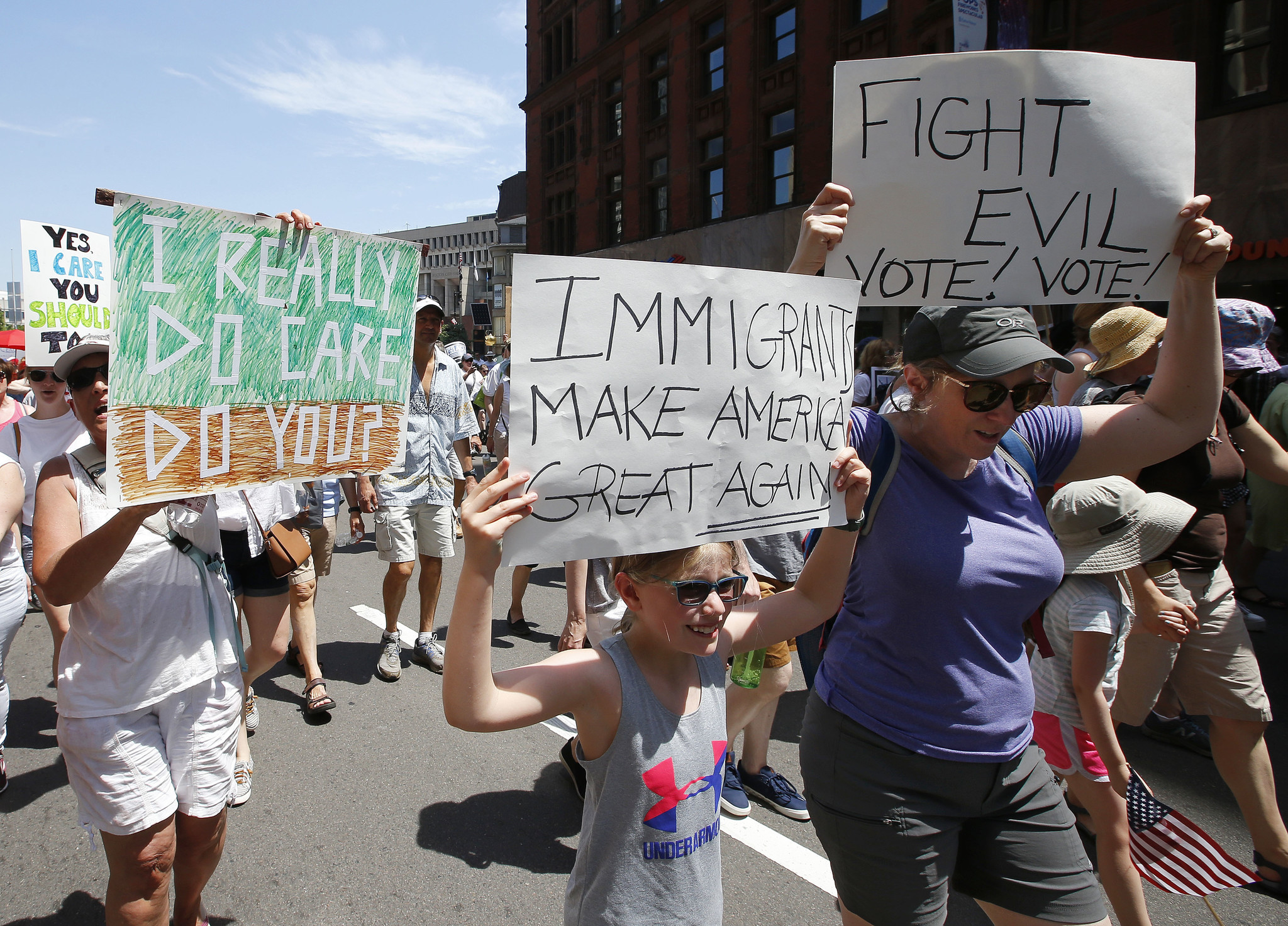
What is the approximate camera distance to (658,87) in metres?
27.2

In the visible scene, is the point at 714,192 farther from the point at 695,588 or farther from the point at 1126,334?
the point at 695,588

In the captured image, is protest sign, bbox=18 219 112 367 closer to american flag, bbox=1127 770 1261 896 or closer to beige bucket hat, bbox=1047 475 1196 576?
beige bucket hat, bbox=1047 475 1196 576

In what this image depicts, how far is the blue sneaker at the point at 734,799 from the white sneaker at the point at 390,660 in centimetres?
229

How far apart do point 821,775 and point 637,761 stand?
0.53 m

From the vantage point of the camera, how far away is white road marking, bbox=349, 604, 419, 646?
5.46 m

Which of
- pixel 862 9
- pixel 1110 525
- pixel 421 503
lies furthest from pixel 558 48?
pixel 1110 525

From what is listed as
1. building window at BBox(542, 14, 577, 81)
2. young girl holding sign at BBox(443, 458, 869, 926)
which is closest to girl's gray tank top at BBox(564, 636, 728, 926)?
young girl holding sign at BBox(443, 458, 869, 926)

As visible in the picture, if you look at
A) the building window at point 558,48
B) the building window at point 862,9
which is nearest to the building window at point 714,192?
the building window at point 862,9

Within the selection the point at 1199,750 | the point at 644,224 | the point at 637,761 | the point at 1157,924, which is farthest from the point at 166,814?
the point at 644,224

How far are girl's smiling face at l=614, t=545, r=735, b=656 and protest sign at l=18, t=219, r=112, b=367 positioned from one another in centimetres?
396

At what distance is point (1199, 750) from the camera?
12.5ft

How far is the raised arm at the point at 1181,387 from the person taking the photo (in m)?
2.03

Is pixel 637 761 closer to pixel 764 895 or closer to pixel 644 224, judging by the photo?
pixel 764 895

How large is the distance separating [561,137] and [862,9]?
1650 centimetres
